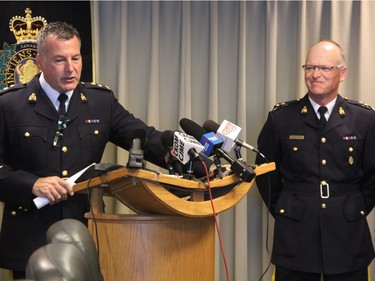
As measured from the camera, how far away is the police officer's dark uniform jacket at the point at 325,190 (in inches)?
141

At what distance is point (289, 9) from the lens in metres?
4.36

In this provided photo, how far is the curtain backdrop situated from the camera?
4277 mm

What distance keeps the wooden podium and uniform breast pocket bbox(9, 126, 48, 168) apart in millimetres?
601

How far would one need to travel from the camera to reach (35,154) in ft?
9.73

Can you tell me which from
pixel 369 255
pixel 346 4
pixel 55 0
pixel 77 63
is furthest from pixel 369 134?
pixel 55 0

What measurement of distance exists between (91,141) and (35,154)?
0.89 ft

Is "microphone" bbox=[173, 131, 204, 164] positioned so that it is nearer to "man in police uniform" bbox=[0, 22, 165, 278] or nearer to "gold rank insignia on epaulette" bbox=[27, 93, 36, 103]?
"man in police uniform" bbox=[0, 22, 165, 278]

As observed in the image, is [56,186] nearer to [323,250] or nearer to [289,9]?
[323,250]

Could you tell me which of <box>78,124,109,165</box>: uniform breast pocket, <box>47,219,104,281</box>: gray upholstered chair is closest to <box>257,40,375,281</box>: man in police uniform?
<box>78,124,109,165</box>: uniform breast pocket

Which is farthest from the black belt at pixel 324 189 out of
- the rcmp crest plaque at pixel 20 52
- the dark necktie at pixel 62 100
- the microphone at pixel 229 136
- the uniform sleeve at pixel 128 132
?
the rcmp crest plaque at pixel 20 52

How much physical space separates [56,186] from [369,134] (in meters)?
1.92

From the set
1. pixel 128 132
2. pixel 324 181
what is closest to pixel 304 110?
pixel 324 181

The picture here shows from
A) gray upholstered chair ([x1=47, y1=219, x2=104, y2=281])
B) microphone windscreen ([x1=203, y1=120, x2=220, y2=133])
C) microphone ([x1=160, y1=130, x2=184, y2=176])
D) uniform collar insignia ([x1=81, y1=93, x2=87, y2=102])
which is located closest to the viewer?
gray upholstered chair ([x1=47, y1=219, x2=104, y2=281])

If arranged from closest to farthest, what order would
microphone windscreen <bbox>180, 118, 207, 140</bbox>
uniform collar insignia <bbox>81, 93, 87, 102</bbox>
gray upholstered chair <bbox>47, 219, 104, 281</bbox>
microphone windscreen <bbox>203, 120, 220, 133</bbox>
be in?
gray upholstered chair <bbox>47, 219, 104, 281</bbox> < microphone windscreen <bbox>180, 118, 207, 140</bbox> < microphone windscreen <bbox>203, 120, 220, 133</bbox> < uniform collar insignia <bbox>81, 93, 87, 102</bbox>
